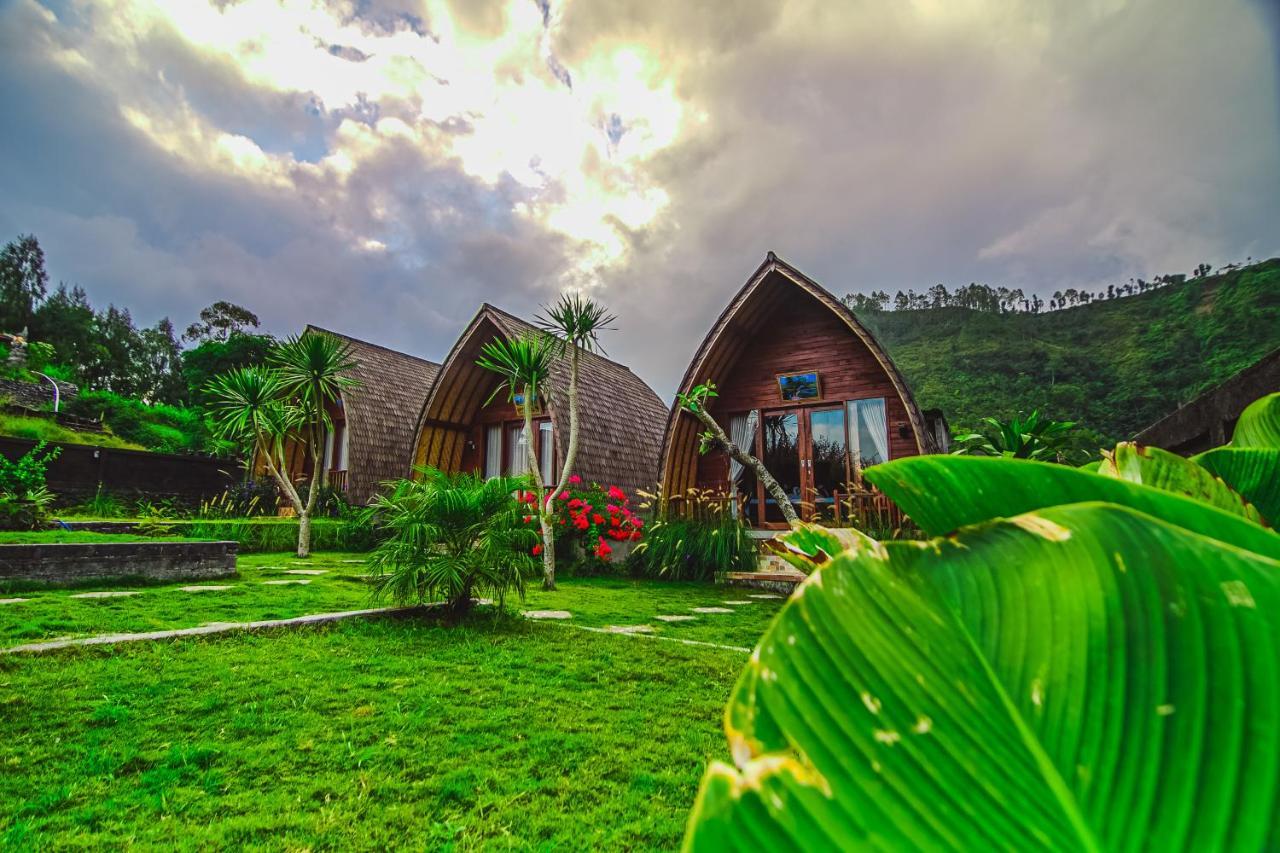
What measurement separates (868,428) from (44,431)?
21.9 meters

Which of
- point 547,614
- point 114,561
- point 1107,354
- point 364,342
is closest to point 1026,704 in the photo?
point 547,614

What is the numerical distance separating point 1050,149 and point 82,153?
177ft

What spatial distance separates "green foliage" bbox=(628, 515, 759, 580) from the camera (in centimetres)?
835

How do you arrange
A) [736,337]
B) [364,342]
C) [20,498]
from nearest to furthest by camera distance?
[20,498]
[736,337]
[364,342]

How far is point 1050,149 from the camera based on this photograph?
11703mm

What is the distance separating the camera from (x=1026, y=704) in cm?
29

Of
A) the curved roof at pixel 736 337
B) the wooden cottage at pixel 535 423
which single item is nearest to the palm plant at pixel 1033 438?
the curved roof at pixel 736 337

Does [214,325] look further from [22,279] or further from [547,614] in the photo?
[547,614]

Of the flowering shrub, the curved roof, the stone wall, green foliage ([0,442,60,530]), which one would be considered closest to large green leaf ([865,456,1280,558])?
the stone wall

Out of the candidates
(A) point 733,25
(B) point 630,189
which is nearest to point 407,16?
(B) point 630,189

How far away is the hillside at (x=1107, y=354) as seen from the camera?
22031 mm

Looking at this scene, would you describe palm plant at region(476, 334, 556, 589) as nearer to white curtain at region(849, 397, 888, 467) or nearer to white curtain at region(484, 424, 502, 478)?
white curtain at region(849, 397, 888, 467)

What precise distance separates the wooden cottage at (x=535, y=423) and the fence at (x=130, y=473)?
7857mm

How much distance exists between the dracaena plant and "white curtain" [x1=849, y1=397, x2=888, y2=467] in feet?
32.3
